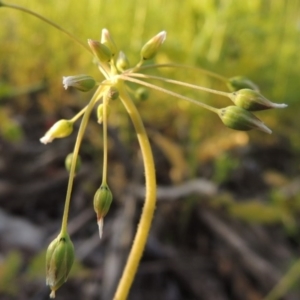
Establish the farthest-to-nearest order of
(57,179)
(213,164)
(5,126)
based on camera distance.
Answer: (213,164) → (57,179) → (5,126)

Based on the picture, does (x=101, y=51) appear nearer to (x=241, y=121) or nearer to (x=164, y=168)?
(x=241, y=121)

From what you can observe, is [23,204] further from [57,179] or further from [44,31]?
[44,31]

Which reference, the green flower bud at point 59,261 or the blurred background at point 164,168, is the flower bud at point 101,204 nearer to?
the green flower bud at point 59,261

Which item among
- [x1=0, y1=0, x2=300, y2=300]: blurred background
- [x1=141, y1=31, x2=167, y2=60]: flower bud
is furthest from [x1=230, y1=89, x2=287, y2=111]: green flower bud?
[x1=0, y1=0, x2=300, y2=300]: blurred background

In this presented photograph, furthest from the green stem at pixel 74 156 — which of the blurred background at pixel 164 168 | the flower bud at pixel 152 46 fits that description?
the blurred background at pixel 164 168

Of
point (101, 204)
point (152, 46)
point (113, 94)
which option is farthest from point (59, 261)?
point (152, 46)

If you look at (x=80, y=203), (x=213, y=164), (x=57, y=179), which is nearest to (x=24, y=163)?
(x=57, y=179)
